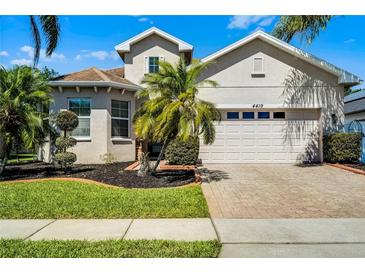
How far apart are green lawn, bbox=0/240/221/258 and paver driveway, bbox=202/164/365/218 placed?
175cm

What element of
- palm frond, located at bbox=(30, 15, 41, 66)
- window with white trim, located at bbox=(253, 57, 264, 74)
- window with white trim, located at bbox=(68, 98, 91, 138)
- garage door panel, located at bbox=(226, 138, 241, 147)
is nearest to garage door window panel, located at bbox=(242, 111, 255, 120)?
garage door panel, located at bbox=(226, 138, 241, 147)

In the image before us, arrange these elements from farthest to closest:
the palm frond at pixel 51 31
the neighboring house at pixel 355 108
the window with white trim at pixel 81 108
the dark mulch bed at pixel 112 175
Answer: the neighboring house at pixel 355 108 < the window with white trim at pixel 81 108 < the palm frond at pixel 51 31 < the dark mulch bed at pixel 112 175

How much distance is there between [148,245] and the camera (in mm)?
4523

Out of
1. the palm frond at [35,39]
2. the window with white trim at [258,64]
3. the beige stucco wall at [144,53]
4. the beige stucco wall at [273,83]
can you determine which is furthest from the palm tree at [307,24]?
the palm frond at [35,39]

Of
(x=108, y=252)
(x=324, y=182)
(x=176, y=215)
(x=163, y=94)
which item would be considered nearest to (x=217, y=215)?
(x=176, y=215)

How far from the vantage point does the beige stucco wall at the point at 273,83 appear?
14.5 meters

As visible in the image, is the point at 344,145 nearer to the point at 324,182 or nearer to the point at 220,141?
the point at 324,182

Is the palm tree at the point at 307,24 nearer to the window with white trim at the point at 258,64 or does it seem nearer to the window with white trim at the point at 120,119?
the window with white trim at the point at 258,64

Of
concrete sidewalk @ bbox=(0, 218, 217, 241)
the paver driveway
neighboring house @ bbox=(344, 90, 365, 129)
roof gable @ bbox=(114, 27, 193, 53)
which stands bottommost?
concrete sidewalk @ bbox=(0, 218, 217, 241)

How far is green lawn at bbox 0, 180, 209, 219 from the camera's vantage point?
6188 millimetres

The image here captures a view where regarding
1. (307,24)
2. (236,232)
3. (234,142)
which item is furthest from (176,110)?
(307,24)

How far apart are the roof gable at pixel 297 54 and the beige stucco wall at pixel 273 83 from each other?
0.82 ft

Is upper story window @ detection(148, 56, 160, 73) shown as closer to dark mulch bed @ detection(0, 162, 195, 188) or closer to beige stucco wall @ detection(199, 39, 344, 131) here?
beige stucco wall @ detection(199, 39, 344, 131)

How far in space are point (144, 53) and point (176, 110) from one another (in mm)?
8996
